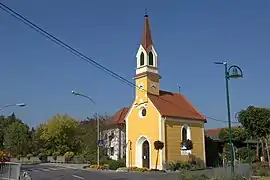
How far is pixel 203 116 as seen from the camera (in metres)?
46.1

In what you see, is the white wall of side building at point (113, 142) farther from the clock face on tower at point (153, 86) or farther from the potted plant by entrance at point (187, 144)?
the potted plant by entrance at point (187, 144)

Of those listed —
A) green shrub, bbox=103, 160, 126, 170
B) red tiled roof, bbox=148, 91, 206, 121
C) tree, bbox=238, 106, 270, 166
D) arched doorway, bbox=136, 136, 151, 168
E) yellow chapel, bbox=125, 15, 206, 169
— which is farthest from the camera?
arched doorway, bbox=136, 136, 151, 168

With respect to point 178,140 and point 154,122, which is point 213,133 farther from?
point 154,122

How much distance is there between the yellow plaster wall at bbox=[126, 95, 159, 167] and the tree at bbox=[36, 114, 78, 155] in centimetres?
2244

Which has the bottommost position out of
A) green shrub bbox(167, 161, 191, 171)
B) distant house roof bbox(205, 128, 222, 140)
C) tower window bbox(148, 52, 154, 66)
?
green shrub bbox(167, 161, 191, 171)

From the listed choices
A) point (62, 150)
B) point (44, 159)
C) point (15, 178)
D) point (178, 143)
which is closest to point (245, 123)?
point (178, 143)

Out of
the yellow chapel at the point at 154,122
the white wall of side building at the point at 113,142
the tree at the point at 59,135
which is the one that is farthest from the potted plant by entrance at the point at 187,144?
the tree at the point at 59,135

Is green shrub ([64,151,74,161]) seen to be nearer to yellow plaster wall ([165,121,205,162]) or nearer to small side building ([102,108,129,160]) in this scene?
small side building ([102,108,129,160])

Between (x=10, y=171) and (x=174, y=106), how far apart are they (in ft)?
87.6

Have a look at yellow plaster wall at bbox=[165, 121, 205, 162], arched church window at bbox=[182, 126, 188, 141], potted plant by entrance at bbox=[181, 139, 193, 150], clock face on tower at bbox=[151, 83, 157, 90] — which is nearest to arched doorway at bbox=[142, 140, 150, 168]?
yellow plaster wall at bbox=[165, 121, 205, 162]

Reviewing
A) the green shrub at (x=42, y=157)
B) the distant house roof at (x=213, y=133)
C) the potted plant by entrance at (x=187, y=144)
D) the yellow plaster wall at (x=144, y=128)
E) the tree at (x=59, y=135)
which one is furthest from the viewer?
the green shrub at (x=42, y=157)

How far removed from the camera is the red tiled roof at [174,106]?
140 ft

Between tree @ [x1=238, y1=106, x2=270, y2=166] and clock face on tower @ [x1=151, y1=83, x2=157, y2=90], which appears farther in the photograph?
clock face on tower @ [x1=151, y1=83, x2=157, y2=90]

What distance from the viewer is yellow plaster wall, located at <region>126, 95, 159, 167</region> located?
41903 millimetres
